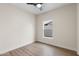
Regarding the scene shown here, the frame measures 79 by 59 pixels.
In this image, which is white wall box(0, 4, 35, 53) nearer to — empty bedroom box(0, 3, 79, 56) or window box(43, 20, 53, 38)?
empty bedroom box(0, 3, 79, 56)

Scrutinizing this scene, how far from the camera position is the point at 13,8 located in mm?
3039

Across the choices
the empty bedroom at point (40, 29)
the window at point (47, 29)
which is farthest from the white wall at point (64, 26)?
the window at point (47, 29)

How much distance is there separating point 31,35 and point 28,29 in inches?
16.2

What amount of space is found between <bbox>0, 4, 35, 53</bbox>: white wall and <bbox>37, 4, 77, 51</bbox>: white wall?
0.99m

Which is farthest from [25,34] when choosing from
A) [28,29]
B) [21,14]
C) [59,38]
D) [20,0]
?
[20,0]

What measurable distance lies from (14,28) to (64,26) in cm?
193

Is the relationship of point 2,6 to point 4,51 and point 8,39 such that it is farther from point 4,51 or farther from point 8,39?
point 4,51

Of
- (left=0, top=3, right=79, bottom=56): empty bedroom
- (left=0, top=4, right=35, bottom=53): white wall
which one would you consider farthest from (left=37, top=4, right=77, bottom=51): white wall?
(left=0, top=4, right=35, bottom=53): white wall

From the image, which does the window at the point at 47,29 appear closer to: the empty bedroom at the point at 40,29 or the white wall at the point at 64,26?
the empty bedroom at the point at 40,29

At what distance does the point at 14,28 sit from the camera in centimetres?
308

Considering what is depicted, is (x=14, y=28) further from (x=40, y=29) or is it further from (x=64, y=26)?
(x=64, y=26)

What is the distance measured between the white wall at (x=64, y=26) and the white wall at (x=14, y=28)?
0.99 meters

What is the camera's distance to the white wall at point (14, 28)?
103 inches

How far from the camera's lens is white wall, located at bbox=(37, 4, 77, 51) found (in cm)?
298
